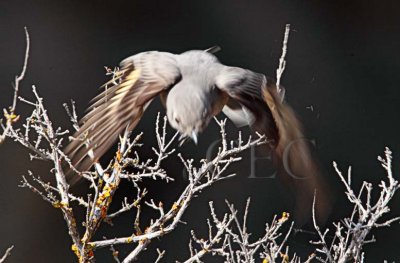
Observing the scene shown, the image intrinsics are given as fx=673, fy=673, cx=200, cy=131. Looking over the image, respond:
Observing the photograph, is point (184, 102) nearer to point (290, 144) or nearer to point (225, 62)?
point (290, 144)

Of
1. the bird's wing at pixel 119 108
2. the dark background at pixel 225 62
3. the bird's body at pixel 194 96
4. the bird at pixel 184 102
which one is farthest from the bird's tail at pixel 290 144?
the dark background at pixel 225 62

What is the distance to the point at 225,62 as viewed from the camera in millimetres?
2617

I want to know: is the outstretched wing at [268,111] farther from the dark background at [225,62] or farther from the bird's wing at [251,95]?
the dark background at [225,62]

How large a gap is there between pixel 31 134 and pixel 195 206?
73 centimetres

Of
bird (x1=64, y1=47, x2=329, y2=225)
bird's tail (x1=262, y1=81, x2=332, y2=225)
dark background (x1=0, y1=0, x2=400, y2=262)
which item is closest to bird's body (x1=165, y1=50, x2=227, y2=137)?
bird (x1=64, y1=47, x2=329, y2=225)

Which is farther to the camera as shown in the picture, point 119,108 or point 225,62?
point 225,62

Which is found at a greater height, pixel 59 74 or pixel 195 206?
pixel 59 74

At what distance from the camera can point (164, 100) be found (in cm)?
186

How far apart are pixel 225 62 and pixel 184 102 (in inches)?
38.8

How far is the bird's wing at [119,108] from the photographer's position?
1653mm

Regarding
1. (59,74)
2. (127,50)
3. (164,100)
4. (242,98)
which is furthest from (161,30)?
(242,98)

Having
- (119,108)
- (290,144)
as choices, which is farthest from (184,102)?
(290,144)

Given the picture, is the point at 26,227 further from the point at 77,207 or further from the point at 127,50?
the point at 127,50

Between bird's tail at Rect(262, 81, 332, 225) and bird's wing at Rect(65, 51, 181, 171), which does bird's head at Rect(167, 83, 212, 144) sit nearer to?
bird's wing at Rect(65, 51, 181, 171)
